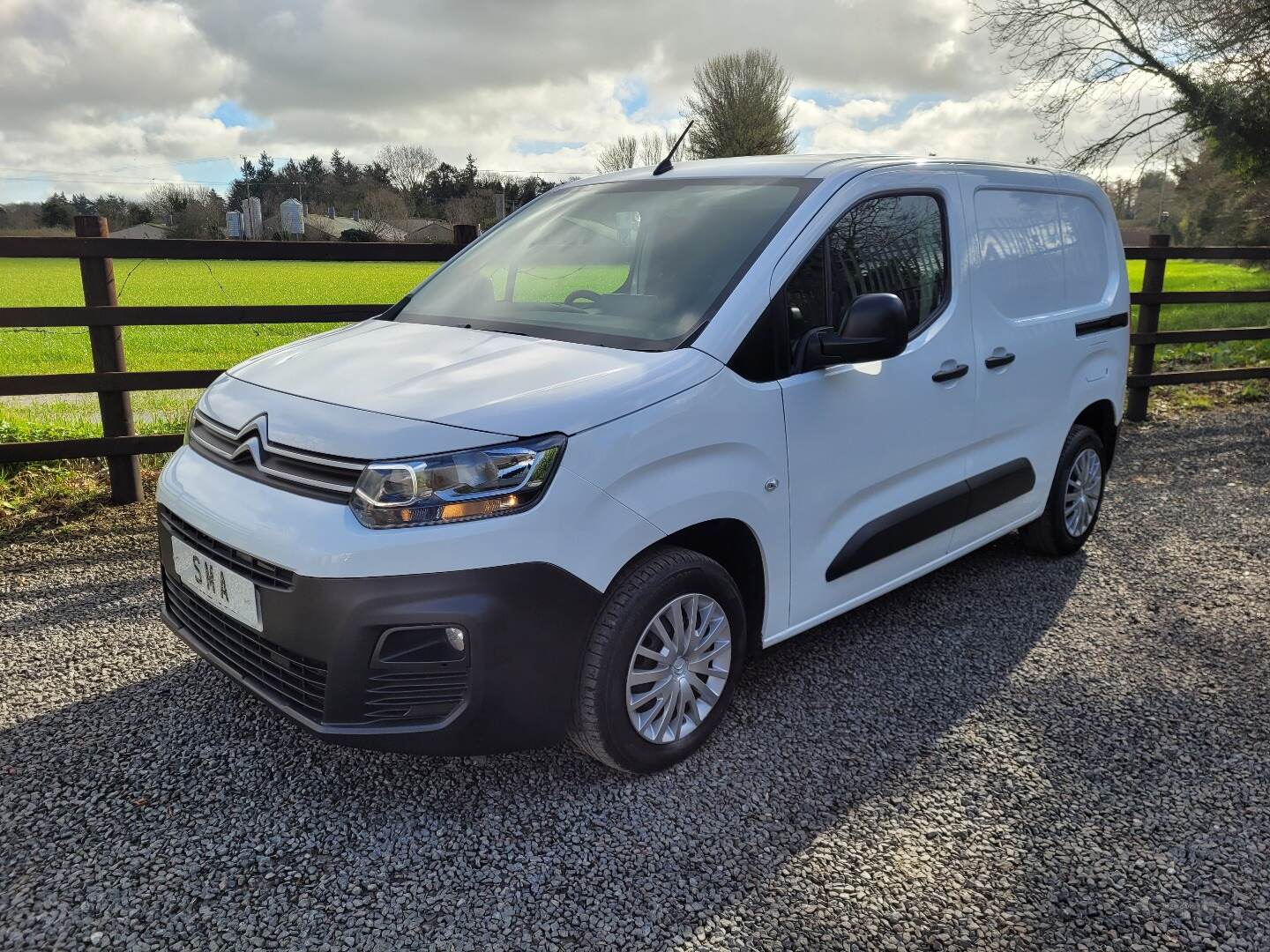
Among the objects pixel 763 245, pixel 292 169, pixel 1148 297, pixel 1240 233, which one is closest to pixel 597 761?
pixel 763 245

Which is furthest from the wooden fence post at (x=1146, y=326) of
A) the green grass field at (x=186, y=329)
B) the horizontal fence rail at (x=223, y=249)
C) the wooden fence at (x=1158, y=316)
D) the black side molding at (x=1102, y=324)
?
the horizontal fence rail at (x=223, y=249)

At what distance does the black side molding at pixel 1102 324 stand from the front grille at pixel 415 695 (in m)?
3.50

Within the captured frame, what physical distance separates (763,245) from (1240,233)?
59.2 feet

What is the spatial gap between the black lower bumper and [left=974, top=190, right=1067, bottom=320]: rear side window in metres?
2.42

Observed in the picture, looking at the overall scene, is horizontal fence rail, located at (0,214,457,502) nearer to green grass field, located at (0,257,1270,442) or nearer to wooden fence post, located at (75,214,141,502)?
wooden fence post, located at (75,214,141,502)

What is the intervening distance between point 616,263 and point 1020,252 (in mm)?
1883

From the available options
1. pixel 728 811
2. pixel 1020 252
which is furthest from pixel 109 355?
pixel 1020 252

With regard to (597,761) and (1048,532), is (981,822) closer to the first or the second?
(597,761)

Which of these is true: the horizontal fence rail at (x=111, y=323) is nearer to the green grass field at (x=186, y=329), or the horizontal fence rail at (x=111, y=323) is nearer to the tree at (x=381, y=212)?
the green grass field at (x=186, y=329)

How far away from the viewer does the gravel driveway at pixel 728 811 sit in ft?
7.38

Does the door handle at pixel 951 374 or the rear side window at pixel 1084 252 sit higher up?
the rear side window at pixel 1084 252

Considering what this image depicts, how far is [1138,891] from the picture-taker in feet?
7.79

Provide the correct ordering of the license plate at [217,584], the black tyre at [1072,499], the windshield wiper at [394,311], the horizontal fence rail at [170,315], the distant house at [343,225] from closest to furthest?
the license plate at [217,584]
the windshield wiper at [394,311]
the black tyre at [1072,499]
the horizontal fence rail at [170,315]
the distant house at [343,225]

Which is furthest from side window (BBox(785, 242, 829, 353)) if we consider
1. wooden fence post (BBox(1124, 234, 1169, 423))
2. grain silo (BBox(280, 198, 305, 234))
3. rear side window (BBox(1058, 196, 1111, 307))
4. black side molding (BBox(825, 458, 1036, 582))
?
grain silo (BBox(280, 198, 305, 234))
